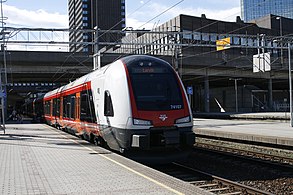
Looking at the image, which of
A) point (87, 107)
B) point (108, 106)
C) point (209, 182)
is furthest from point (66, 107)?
point (209, 182)

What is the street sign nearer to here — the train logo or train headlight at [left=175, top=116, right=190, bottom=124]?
train headlight at [left=175, top=116, right=190, bottom=124]

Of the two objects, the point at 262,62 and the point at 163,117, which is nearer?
the point at 163,117

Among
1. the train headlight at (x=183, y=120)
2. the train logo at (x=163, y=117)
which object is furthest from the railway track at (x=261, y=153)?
the train logo at (x=163, y=117)

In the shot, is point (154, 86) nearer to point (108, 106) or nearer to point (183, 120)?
point (183, 120)

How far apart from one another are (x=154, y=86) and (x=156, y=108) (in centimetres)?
80

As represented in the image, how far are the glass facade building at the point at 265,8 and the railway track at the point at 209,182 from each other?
50783 mm

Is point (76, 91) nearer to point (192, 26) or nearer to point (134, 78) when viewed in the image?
point (134, 78)

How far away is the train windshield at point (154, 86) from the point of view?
10.9m

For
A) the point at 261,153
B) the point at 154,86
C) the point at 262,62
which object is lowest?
the point at 261,153

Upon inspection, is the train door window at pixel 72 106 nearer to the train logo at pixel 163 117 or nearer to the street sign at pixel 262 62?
the train logo at pixel 163 117

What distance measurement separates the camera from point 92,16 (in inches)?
5123

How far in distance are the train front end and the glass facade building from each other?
4974 cm

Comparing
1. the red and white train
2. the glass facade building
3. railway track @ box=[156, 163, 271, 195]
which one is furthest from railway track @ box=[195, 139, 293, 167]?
Answer: the glass facade building

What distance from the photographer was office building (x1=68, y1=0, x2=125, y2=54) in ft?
346
